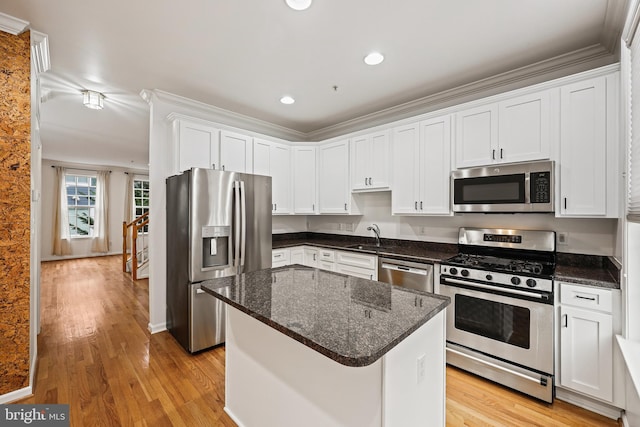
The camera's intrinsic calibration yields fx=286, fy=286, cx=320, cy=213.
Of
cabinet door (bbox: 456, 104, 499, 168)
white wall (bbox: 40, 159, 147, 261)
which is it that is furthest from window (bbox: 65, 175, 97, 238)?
cabinet door (bbox: 456, 104, 499, 168)

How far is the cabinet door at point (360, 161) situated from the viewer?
12.0ft

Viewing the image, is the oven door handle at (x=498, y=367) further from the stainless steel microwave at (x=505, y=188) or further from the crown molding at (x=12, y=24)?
the crown molding at (x=12, y=24)

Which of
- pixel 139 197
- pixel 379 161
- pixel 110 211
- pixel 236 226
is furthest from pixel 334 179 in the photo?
pixel 110 211

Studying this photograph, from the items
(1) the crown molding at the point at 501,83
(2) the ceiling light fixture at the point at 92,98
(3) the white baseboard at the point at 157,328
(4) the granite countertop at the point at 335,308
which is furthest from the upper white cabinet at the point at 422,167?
(2) the ceiling light fixture at the point at 92,98

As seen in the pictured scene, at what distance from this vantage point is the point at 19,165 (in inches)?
81.1

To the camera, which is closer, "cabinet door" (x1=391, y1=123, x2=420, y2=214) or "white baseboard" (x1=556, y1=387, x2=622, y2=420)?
"white baseboard" (x1=556, y1=387, x2=622, y2=420)

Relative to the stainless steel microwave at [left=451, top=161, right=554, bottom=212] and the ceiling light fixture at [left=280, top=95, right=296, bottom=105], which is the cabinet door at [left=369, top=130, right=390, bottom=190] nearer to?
the stainless steel microwave at [left=451, top=161, right=554, bottom=212]

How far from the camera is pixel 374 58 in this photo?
2539mm

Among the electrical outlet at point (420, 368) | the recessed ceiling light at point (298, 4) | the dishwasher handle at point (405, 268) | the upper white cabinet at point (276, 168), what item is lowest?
the electrical outlet at point (420, 368)

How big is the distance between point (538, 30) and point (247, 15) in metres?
2.17

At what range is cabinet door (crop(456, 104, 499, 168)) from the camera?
2.64 m

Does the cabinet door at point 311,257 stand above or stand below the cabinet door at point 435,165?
below

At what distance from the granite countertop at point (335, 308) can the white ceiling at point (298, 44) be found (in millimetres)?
1824

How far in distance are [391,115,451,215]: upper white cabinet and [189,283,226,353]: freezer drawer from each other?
2251 mm
